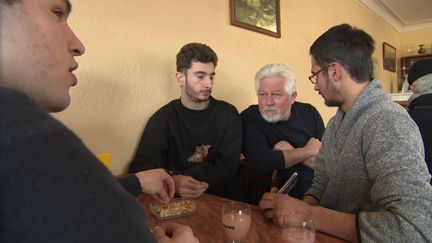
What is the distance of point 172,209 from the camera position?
38.1 inches

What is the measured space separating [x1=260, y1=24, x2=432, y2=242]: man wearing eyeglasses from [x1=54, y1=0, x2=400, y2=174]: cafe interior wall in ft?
2.81

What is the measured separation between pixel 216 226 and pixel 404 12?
5.42 metres

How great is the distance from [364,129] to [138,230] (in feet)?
2.52

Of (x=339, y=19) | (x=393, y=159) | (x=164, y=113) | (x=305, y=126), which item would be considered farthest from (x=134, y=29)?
(x=339, y=19)

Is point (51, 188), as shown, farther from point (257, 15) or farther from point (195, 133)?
point (257, 15)

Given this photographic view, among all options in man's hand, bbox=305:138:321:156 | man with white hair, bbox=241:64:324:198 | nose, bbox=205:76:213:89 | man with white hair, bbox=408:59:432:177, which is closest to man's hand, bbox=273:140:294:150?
man with white hair, bbox=241:64:324:198

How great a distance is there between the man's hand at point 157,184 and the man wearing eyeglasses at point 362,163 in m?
0.31

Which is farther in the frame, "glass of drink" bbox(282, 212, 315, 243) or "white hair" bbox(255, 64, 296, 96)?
"white hair" bbox(255, 64, 296, 96)

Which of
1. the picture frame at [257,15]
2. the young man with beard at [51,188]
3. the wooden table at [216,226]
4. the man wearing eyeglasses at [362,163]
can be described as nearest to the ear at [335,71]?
the man wearing eyeglasses at [362,163]

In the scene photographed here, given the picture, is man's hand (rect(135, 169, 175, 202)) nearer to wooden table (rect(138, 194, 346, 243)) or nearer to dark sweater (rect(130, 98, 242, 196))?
wooden table (rect(138, 194, 346, 243))

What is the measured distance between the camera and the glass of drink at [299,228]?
2.37 ft

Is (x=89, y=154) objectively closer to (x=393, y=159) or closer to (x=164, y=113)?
(x=393, y=159)

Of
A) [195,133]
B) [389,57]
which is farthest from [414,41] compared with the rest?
[195,133]

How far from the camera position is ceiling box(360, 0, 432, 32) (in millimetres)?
4418
